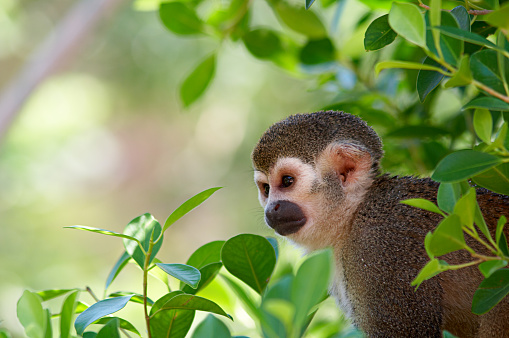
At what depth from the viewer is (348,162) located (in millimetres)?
1914

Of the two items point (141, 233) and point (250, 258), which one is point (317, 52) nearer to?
point (250, 258)

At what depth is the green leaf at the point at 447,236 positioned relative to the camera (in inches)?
37.5

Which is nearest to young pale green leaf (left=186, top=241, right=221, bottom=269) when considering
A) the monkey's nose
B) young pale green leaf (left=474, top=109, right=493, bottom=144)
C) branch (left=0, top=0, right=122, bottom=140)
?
the monkey's nose

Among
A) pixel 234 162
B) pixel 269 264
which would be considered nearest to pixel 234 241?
pixel 269 264

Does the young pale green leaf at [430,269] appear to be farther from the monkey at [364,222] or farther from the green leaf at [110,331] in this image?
the monkey at [364,222]

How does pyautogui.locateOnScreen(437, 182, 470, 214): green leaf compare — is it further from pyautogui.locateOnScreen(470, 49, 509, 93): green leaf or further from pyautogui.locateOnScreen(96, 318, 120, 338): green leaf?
pyautogui.locateOnScreen(96, 318, 120, 338): green leaf

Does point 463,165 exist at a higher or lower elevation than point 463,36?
lower

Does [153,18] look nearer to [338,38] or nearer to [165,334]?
[338,38]

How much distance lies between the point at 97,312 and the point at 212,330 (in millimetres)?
357

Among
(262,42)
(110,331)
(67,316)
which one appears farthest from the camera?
(262,42)

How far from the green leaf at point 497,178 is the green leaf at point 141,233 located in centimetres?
70

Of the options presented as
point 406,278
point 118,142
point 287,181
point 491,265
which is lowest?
point 118,142

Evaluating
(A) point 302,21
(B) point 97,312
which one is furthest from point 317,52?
(B) point 97,312

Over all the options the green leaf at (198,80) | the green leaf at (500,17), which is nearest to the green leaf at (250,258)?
the green leaf at (500,17)
